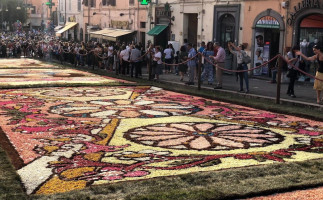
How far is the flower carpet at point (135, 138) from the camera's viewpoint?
18.5 feet

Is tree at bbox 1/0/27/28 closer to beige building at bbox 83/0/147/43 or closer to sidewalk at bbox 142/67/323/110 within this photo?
beige building at bbox 83/0/147/43

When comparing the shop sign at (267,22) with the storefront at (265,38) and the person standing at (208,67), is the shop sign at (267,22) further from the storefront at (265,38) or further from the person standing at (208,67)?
the person standing at (208,67)

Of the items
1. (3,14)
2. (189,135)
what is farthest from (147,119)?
(3,14)

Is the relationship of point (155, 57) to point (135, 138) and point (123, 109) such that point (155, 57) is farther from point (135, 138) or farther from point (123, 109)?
point (135, 138)

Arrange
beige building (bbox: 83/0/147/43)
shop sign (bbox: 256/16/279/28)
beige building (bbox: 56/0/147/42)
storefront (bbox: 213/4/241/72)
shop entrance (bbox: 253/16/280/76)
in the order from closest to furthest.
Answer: shop sign (bbox: 256/16/279/28), shop entrance (bbox: 253/16/280/76), storefront (bbox: 213/4/241/72), beige building (bbox: 83/0/147/43), beige building (bbox: 56/0/147/42)

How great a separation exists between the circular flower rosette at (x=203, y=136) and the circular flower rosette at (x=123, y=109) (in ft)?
4.14

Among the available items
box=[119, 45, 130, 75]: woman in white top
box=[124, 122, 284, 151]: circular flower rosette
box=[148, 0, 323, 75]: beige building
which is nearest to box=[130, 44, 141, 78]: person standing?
box=[119, 45, 130, 75]: woman in white top

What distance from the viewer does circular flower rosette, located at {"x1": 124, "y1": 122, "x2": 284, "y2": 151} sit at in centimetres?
708

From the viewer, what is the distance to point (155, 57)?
1769 cm

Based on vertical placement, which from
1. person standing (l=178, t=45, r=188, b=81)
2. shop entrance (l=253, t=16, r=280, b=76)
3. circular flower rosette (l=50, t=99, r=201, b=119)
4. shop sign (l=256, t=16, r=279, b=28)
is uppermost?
shop sign (l=256, t=16, r=279, b=28)

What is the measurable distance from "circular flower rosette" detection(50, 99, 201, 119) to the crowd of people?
9.94 ft

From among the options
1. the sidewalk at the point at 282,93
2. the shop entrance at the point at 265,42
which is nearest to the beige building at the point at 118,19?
the shop entrance at the point at 265,42

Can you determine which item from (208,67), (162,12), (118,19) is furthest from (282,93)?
(118,19)

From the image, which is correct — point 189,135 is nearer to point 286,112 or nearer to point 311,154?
point 311,154
